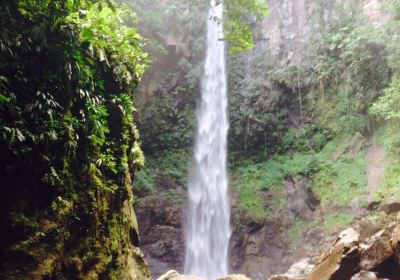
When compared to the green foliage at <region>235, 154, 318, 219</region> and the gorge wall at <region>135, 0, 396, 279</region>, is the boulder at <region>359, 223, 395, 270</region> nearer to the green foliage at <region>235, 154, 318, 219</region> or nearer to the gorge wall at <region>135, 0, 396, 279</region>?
the gorge wall at <region>135, 0, 396, 279</region>

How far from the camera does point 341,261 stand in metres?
7.89

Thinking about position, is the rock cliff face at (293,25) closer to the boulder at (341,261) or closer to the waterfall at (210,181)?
the waterfall at (210,181)

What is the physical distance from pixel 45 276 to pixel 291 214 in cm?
1307

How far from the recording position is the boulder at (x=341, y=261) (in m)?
7.83

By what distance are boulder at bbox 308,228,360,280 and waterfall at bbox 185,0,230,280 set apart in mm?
7836

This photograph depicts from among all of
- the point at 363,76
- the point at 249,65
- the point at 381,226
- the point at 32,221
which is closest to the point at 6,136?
the point at 32,221

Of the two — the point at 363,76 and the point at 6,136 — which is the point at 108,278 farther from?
the point at 363,76

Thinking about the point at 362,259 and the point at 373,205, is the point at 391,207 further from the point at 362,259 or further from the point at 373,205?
the point at 362,259

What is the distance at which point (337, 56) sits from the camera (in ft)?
56.4

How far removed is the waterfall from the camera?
53.4 feet

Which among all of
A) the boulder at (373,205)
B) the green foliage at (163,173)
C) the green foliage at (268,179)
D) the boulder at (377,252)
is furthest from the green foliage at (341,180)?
the boulder at (377,252)

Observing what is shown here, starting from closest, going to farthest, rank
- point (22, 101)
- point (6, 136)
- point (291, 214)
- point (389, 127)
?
point (6, 136) < point (22, 101) < point (389, 127) < point (291, 214)

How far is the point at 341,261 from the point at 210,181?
418 inches

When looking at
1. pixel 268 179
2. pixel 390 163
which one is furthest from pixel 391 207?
pixel 268 179
